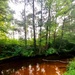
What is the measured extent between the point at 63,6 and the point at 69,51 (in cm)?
608

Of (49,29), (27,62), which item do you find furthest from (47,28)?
(27,62)

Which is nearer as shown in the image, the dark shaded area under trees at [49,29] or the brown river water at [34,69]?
the brown river water at [34,69]

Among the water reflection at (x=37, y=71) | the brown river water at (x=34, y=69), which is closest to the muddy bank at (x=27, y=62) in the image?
the brown river water at (x=34, y=69)

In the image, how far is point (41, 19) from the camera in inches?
778

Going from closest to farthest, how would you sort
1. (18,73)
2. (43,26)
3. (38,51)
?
1. (18,73)
2. (38,51)
3. (43,26)

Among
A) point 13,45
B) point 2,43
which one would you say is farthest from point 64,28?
point 2,43

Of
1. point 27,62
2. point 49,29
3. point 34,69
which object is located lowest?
point 27,62

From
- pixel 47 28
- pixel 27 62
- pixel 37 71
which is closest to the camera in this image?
pixel 37 71

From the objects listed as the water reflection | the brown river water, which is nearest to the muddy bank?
the brown river water

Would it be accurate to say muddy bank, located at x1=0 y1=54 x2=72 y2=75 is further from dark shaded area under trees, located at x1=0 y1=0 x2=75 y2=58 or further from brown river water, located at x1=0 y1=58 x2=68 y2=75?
dark shaded area under trees, located at x1=0 y1=0 x2=75 y2=58

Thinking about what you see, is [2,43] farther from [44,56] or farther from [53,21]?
[53,21]

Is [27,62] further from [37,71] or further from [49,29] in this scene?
[49,29]

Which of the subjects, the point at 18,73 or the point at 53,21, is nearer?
the point at 18,73

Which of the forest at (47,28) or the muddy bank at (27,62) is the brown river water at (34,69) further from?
the forest at (47,28)
